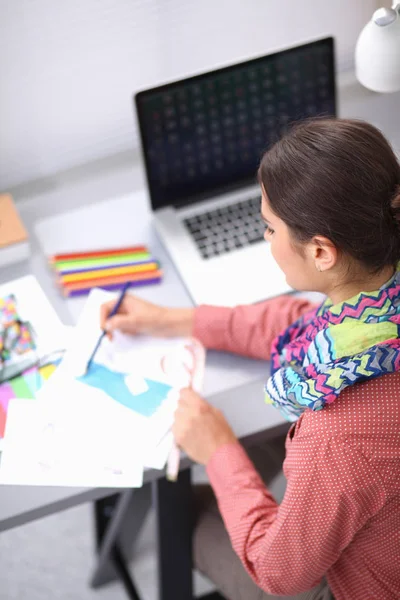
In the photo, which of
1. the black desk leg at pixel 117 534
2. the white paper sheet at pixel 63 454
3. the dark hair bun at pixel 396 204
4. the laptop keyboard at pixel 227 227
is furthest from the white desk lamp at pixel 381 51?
the black desk leg at pixel 117 534

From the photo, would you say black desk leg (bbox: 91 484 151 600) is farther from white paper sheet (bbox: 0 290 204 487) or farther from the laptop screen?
the laptop screen

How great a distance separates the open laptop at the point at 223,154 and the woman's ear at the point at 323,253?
0.39m

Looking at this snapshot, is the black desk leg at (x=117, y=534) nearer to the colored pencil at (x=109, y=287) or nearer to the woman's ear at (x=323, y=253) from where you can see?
the colored pencil at (x=109, y=287)

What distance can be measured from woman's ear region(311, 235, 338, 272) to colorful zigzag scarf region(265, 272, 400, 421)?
73mm

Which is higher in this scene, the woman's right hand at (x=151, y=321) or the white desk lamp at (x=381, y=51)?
the white desk lamp at (x=381, y=51)

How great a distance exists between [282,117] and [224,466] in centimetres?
70

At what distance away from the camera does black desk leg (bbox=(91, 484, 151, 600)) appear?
63.4 inches

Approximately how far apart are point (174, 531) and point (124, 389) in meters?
0.30

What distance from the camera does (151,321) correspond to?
4.15ft

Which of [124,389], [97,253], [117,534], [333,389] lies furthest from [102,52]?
[117,534]

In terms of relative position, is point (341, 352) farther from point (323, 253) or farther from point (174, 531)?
point (174, 531)

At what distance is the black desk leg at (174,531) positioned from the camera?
1.28m

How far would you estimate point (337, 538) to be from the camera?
0.94 meters

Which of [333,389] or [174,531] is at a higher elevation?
[333,389]
